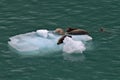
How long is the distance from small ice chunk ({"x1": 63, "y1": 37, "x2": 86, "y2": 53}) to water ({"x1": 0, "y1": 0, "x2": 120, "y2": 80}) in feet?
1.58

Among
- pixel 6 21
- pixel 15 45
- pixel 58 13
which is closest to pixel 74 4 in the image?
pixel 58 13

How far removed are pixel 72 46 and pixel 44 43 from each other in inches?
92.2

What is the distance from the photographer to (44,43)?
4591cm

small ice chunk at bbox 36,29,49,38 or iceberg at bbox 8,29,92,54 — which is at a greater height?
small ice chunk at bbox 36,29,49,38

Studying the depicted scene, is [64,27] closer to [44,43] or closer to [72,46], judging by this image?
[44,43]

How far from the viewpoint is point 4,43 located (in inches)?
1847

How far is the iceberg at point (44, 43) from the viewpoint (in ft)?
148

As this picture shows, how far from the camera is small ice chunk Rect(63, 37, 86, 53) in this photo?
4512cm

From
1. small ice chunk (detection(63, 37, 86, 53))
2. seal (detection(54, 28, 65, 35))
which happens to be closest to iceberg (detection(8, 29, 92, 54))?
small ice chunk (detection(63, 37, 86, 53))

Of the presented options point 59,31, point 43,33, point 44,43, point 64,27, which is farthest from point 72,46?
point 64,27

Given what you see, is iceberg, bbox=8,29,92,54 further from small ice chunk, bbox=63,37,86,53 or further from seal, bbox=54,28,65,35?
seal, bbox=54,28,65,35

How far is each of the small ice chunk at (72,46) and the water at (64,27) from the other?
481 millimetres

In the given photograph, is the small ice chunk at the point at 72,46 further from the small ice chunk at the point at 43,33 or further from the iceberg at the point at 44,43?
the small ice chunk at the point at 43,33

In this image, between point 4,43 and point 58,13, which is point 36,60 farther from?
point 58,13
